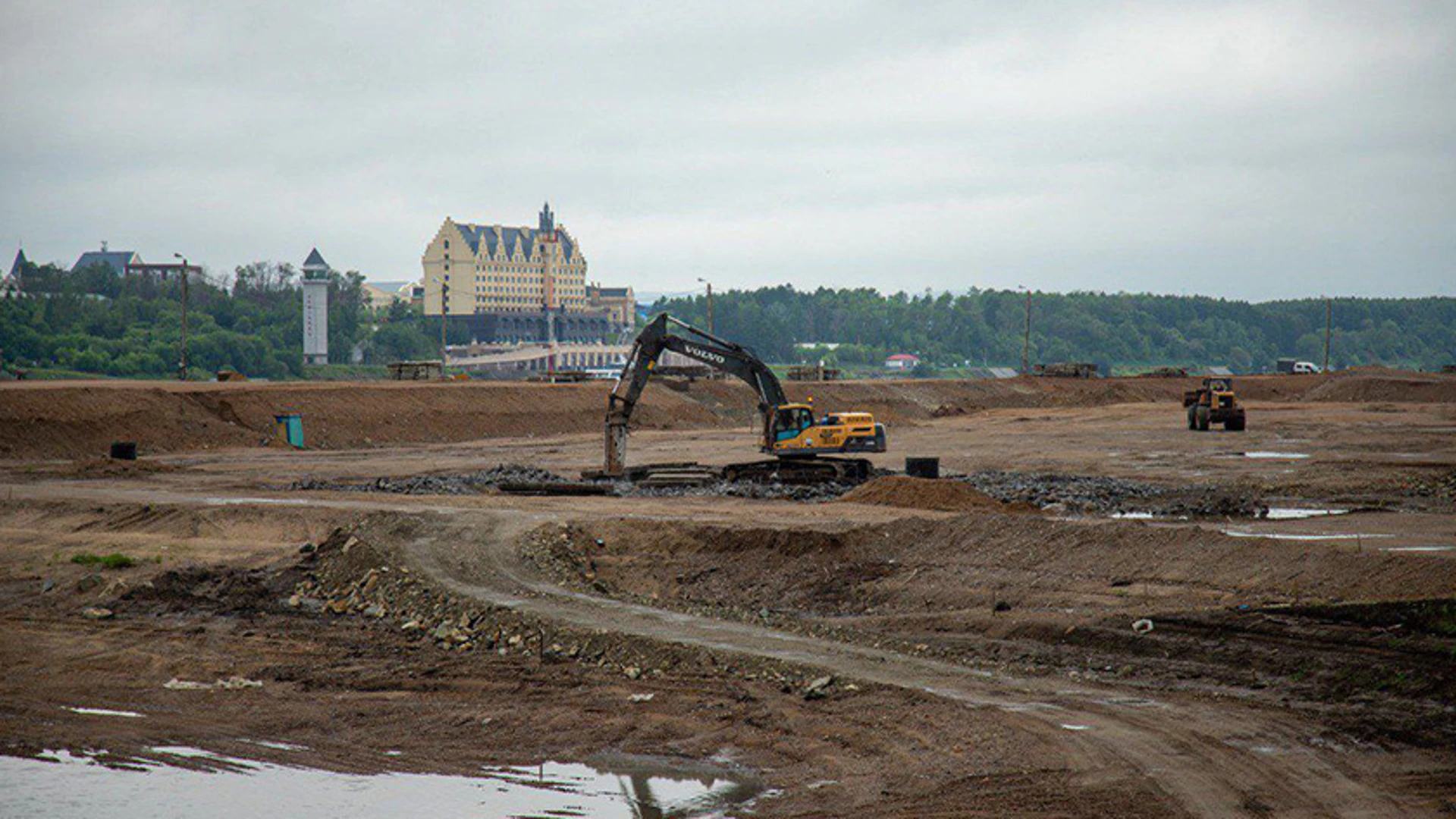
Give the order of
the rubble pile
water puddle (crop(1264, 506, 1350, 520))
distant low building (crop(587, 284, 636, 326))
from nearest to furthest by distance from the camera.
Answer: the rubble pile < water puddle (crop(1264, 506, 1350, 520)) < distant low building (crop(587, 284, 636, 326))

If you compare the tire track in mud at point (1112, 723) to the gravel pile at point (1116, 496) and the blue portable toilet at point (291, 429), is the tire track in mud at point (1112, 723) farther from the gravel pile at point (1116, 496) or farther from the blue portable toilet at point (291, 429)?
the blue portable toilet at point (291, 429)

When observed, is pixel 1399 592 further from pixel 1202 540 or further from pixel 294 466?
pixel 294 466

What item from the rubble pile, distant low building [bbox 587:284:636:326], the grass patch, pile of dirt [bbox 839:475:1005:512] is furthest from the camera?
distant low building [bbox 587:284:636:326]

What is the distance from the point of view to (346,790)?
1393 centimetres

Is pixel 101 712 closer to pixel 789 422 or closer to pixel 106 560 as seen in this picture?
pixel 106 560

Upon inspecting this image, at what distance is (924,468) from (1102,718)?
76.9ft

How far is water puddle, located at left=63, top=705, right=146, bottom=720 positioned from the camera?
54.9 feet

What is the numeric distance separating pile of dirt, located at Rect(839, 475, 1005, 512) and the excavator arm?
678 centimetres

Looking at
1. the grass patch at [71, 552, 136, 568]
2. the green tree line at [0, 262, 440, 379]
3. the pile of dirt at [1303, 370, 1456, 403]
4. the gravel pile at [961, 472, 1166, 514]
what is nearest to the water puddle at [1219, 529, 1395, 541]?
the gravel pile at [961, 472, 1166, 514]

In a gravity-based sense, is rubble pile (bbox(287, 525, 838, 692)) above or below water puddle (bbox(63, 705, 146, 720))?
above

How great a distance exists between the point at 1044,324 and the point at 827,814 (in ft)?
630

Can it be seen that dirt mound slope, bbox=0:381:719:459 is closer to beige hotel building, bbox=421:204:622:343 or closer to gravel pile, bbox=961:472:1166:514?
gravel pile, bbox=961:472:1166:514

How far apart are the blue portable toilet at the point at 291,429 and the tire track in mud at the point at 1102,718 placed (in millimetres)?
34515

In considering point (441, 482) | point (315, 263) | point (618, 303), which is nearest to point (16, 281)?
point (315, 263)
